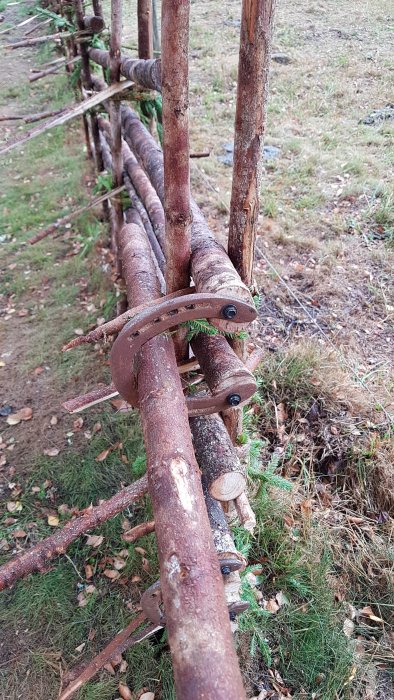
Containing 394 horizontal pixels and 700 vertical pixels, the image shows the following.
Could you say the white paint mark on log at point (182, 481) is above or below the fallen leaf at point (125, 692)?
above

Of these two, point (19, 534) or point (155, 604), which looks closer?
point (155, 604)

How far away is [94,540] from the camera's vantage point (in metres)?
3.57

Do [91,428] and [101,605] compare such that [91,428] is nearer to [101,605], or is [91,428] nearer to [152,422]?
[101,605]

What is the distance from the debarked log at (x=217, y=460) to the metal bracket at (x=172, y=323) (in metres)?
0.44

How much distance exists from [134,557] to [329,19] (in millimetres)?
14891

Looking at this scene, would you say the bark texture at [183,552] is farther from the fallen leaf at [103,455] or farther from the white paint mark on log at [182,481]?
the fallen leaf at [103,455]

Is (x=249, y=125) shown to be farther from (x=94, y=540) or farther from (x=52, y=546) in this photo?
(x=94, y=540)

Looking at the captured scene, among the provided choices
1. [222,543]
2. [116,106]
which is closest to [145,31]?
[116,106]

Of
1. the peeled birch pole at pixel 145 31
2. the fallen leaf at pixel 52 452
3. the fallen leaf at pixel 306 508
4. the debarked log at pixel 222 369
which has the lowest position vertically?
the fallen leaf at pixel 52 452

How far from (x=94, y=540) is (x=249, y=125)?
10.1 ft

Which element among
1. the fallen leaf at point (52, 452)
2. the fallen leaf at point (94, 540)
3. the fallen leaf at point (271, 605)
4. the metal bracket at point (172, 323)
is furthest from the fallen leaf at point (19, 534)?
the metal bracket at point (172, 323)

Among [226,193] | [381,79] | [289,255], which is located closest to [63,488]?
[289,255]

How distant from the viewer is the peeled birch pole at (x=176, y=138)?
1.63 meters

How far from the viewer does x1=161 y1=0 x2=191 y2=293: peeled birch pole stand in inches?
64.2
